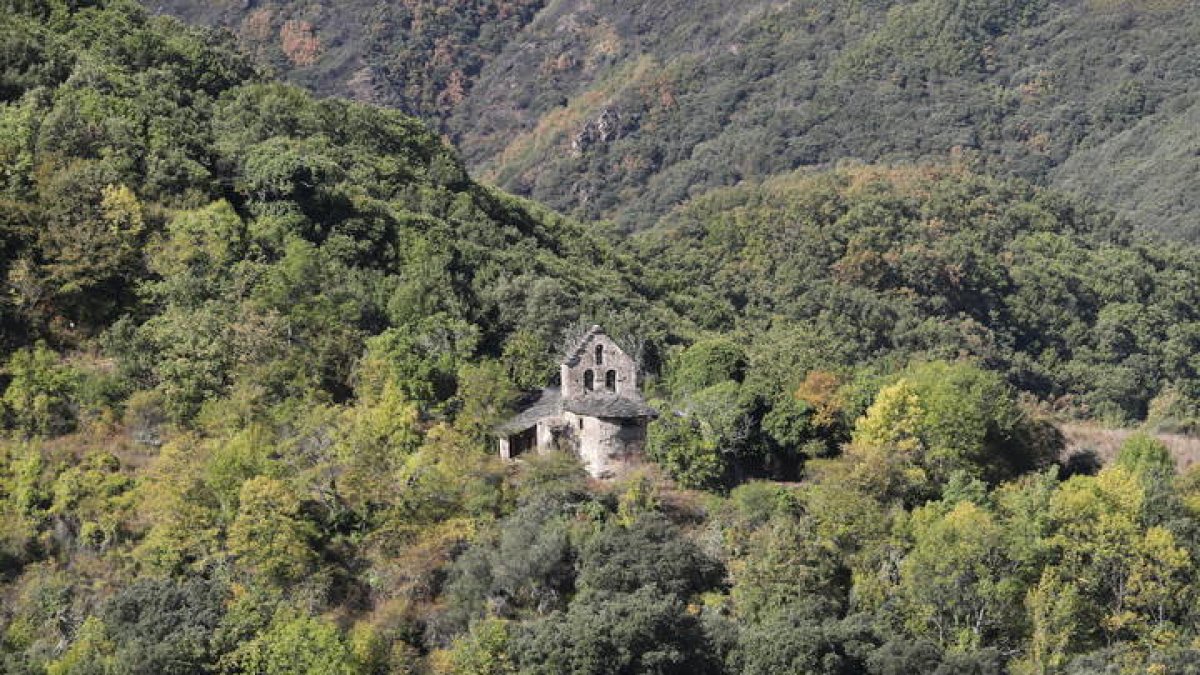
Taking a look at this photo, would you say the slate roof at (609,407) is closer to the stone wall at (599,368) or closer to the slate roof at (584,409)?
the slate roof at (584,409)

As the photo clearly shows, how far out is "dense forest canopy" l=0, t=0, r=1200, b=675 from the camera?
45375 millimetres

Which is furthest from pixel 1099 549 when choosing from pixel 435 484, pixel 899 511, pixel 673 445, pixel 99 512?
pixel 99 512

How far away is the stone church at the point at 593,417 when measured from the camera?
5078cm

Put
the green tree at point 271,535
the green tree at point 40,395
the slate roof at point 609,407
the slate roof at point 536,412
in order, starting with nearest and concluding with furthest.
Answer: the green tree at point 271,535, the slate roof at point 609,407, the slate roof at point 536,412, the green tree at point 40,395

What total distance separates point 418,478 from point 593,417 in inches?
220

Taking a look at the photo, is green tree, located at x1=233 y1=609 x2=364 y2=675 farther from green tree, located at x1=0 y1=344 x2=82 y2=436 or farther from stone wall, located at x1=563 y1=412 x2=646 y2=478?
green tree, located at x1=0 y1=344 x2=82 y2=436

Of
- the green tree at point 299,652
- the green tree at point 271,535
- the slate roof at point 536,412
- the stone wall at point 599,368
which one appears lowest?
the green tree at point 299,652

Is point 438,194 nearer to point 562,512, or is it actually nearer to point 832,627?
point 562,512

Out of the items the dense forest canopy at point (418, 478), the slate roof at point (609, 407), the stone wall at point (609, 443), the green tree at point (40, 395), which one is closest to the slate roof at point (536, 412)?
the dense forest canopy at point (418, 478)

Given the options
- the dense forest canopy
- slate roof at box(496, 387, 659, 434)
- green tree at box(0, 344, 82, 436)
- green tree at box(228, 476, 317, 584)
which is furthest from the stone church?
green tree at box(0, 344, 82, 436)

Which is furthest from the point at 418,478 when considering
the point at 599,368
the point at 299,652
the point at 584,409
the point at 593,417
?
the point at 299,652

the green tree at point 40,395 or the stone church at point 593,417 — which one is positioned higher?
the green tree at point 40,395

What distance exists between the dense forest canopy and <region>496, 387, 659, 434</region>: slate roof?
2.47 feet

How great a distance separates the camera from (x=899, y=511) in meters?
49.1
